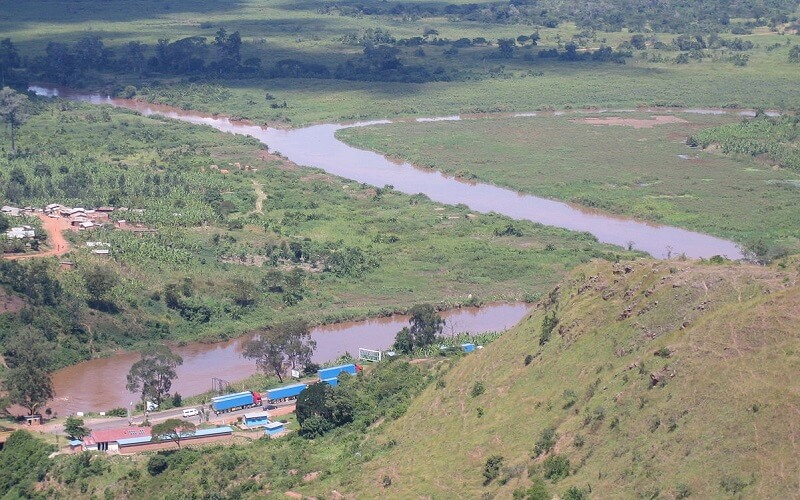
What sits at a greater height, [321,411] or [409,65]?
[321,411]

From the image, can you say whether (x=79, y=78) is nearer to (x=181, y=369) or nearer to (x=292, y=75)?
(x=292, y=75)

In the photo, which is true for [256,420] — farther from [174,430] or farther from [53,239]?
[53,239]

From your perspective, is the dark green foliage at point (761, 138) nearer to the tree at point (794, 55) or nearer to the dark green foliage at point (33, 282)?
the tree at point (794, 55)

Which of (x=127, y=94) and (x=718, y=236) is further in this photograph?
(x=127, y=94)

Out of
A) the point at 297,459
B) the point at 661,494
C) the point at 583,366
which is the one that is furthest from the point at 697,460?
the point at 297,459

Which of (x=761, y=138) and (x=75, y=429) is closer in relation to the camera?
(x=75, y=429)

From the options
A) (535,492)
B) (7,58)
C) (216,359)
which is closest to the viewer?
(535,492)

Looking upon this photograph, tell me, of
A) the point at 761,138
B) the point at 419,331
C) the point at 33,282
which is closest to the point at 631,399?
the point at 419,331
